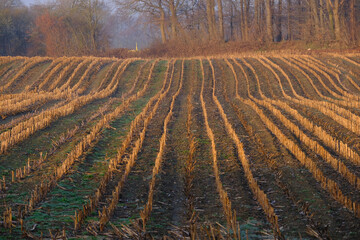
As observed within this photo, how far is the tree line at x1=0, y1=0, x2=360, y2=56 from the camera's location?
37656 mm

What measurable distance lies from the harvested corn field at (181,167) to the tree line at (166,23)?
21534 mm

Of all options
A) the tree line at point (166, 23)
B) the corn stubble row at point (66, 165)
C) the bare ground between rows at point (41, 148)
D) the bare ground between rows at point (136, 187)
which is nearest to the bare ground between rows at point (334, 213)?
the bare ground between rows at point (136, 187)

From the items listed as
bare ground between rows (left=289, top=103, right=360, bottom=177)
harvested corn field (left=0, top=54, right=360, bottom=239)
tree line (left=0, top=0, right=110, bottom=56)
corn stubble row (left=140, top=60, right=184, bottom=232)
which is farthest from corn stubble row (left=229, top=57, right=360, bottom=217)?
tree line (left=0, top=0, right=110, bottom=56)

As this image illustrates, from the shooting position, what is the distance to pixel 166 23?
46.4 meters

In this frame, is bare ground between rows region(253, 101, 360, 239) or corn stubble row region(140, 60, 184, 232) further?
corn stubble row region(140, 60, 184, 232)

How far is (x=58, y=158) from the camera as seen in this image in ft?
27.4

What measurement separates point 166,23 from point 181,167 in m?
40.2

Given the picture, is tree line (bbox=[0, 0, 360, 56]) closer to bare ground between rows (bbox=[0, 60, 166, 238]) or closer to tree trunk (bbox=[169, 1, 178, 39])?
tree trunk (bbox=[169, 1, 178, 39])

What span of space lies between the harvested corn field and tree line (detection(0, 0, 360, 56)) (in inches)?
848

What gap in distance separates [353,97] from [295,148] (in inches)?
351

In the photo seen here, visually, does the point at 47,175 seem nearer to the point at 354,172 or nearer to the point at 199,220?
the point at 199,220

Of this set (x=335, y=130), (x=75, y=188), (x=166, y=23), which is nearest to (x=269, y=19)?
(x=166, y=23)

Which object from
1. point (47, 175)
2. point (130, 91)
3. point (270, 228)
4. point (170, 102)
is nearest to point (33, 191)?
point (47, 175)

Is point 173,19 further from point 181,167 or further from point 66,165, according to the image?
point 66,165
